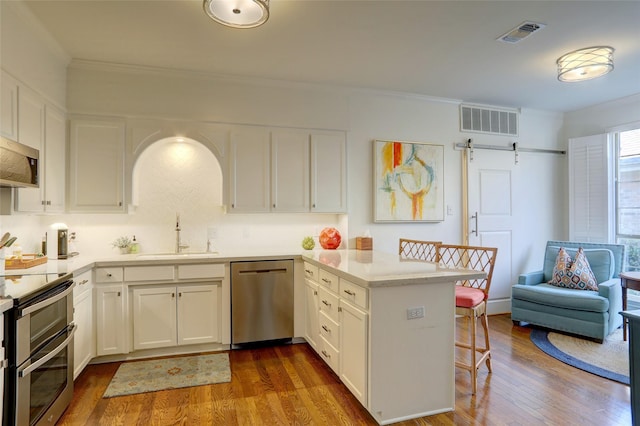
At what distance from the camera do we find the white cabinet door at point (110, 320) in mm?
3072

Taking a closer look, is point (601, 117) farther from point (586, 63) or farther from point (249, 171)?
point (249, 171)

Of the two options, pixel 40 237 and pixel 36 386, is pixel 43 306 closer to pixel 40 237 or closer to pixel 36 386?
pixel 36 386

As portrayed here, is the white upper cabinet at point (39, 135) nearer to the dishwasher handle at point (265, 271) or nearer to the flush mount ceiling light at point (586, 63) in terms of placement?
the dishwasher handle at point (265, 271)

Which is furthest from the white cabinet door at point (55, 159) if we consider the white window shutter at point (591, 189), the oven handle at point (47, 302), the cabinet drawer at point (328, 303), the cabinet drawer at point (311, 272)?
the white window shutter at point (591, 189)

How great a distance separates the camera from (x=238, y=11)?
2199 millimetres

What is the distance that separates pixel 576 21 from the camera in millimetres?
2605

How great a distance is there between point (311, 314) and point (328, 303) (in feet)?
1.80

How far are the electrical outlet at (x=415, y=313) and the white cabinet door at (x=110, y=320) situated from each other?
2451mm

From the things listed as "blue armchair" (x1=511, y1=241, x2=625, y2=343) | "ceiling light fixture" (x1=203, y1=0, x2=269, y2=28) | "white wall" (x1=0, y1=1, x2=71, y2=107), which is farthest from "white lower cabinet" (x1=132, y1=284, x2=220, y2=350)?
"blue armchair" (x1=511, y1=241, x2=625, y2=343)

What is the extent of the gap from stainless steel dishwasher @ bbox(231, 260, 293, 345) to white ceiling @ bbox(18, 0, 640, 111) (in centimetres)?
193

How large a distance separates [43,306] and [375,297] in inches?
73.3

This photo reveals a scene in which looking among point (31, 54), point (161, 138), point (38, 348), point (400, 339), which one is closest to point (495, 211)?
point (400, 339)

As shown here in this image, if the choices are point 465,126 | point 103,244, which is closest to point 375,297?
point 103,244

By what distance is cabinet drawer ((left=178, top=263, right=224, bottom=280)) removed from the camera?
3.25 metres
